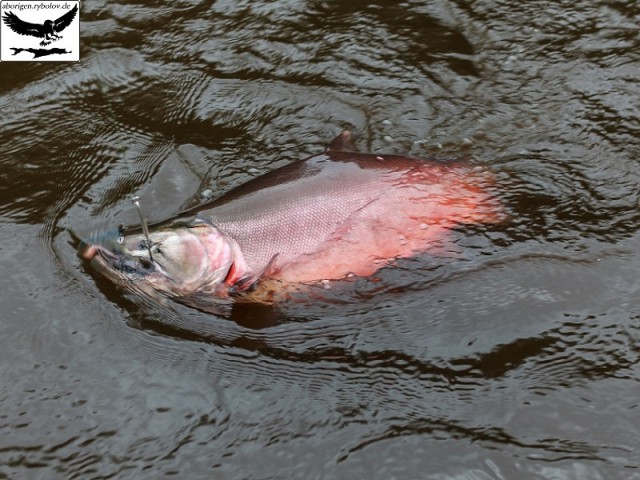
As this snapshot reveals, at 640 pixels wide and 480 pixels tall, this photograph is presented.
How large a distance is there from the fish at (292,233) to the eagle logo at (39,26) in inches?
101

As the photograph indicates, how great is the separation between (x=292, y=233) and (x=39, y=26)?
3306 mm

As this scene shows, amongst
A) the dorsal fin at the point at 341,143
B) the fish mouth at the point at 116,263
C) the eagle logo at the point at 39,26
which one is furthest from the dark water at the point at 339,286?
the dorsal fin at the point at 341,143

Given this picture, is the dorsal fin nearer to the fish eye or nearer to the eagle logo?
the fish eye

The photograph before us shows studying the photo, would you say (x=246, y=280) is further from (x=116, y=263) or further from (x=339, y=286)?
(x=116, y=263)

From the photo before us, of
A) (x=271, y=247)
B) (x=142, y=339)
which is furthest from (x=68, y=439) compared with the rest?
(x=271, y=247)

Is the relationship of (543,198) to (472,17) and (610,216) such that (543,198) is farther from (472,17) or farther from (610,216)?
(472,17)

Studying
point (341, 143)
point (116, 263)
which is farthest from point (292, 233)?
point (116, 263)

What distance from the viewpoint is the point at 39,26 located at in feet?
20.5

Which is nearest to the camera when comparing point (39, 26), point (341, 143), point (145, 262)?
point (145, 262)

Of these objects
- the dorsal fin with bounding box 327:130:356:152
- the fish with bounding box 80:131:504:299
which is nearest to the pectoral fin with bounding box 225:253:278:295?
the fish with bounding box 80:131:504:299

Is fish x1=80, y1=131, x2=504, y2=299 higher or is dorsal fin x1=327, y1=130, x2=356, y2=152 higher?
dorsal fin x1=327, y1=130, x2=356, y2=152

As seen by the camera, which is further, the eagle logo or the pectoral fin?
the eagle logo

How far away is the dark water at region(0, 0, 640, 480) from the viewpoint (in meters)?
3.56

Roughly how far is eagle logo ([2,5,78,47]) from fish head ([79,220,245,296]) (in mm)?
2715
